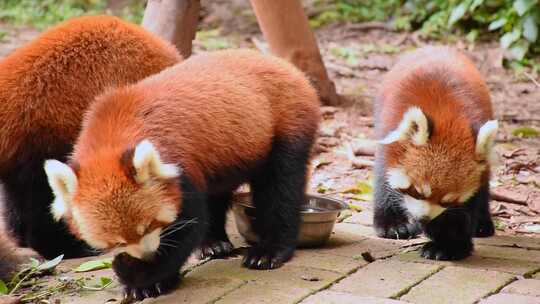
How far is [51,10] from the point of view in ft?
38.9

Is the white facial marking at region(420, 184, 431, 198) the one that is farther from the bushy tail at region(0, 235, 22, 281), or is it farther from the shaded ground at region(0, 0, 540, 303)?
the bushy tail at region(0, 235, 22, 281)

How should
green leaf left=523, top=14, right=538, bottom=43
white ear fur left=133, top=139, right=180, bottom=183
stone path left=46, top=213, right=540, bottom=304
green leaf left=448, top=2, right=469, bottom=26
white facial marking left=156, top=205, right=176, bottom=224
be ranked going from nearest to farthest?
white ear fur left=133, top=139, right=180, bottom=183
white facial marking left=156, top=205, right=176, bottom=224
stone path left=46, top=213, right=540, bottom=304
green leaf left=523, top=14, right=538, bottom=43
green leaf left=448, top=2, right=469, bottom=26

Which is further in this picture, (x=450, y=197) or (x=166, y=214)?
(x=450, y=197)

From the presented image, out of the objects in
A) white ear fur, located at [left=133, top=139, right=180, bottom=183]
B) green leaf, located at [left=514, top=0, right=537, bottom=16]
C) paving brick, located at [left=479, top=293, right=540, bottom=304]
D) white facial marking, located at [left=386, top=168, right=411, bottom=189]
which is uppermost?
green leaf, located at [left=514, top=0, right=537, bottom=16]

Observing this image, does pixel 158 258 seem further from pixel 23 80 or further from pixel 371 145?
pixel 371 145

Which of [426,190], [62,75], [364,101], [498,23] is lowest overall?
[426,190]

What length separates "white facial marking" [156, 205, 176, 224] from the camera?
372cm

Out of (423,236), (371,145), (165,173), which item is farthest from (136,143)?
(371,145)

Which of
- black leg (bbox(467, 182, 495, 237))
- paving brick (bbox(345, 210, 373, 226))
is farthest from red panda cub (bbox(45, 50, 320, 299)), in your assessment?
black leg (bbox(467, 182, 495, 237))

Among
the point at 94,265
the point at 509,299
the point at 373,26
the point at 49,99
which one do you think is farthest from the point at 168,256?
the point at 373,26

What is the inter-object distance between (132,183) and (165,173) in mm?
148

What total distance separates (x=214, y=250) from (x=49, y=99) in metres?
1.17

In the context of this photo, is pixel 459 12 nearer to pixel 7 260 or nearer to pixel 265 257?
pixel 265 257

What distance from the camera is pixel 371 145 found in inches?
267
